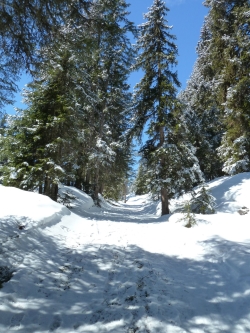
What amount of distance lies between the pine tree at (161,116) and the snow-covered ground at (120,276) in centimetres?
462

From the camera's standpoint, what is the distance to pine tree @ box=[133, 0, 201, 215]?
12680 millimetres

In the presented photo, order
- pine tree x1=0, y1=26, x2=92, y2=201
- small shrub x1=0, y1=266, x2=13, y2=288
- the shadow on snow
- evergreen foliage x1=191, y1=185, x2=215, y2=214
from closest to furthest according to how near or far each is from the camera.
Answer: the shadow on snow → small shrub x1=0, y1=266, x2=13, y2=288 → evergreen foliage x1=191, y1=185, x2=215, y2=214 → pine tree x1=0, y1=26, x2=92, y2=201

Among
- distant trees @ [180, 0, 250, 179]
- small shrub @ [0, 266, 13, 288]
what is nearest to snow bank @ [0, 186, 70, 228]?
small shrub @ [0, 266, 13, 288]

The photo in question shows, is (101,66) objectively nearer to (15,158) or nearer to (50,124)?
(50,124)

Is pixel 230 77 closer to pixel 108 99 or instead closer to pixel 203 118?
pixel 203 118

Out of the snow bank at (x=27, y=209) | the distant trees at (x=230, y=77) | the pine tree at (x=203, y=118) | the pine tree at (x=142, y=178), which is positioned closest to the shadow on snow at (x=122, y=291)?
the snow bank at (x=27, y=209)

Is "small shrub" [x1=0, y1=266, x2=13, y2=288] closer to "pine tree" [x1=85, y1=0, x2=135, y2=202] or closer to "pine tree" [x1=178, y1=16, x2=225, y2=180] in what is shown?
"pine tree" [x1=85, y1=0, x2=135, y2=202]

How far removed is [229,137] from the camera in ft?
46.5

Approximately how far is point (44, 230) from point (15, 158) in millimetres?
6056

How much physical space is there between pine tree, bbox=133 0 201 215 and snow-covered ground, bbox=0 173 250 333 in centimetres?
462

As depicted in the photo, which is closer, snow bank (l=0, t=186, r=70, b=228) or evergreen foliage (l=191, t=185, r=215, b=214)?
snow bank (l=0, t=186, r=70, b=228)

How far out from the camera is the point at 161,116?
1341 cm

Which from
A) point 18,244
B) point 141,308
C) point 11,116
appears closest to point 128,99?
point 11,116

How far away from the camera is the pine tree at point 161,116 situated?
41.6ft
